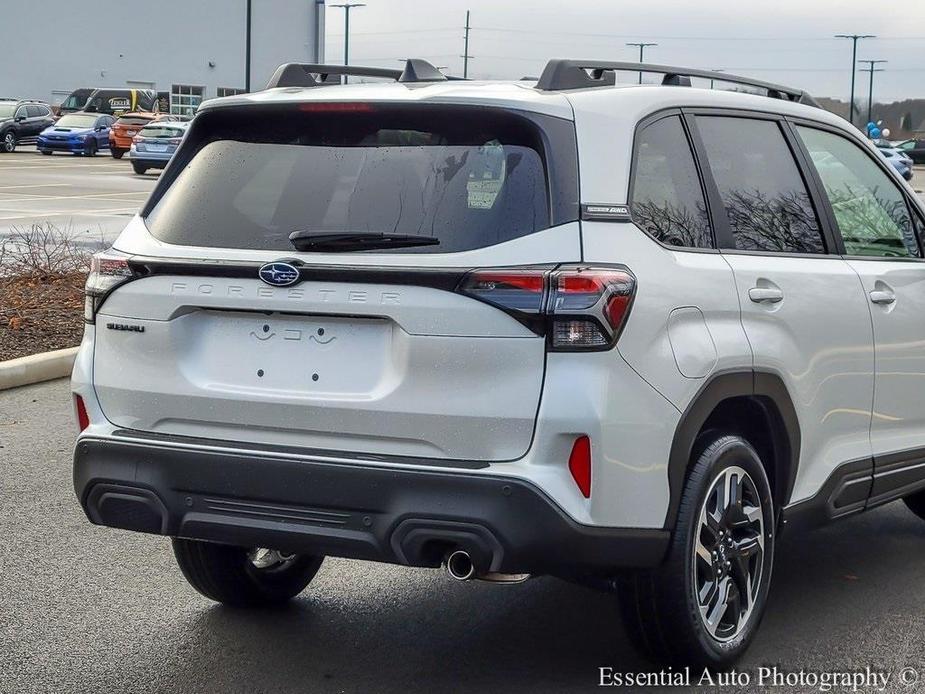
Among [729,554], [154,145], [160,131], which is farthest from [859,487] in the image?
[160,131]

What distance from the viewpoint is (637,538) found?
402 centimetres

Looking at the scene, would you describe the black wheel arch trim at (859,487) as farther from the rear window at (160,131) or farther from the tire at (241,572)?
the rear window at (160,131)

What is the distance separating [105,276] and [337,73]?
1.35m

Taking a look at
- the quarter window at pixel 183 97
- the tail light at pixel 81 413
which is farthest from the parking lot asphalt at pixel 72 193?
the quarter window at pixel 183 97

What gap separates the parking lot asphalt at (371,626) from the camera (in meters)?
4.53

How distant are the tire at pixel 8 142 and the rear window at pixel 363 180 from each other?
154 ft

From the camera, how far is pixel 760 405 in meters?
4.61

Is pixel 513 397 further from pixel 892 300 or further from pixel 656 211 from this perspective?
pixel 892 300

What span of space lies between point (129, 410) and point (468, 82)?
1.43 meters

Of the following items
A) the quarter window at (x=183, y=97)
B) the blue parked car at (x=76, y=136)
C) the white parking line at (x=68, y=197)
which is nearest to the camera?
the white parking line at (x=68, y=197)

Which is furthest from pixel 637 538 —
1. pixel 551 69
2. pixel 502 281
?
pixel 551 69

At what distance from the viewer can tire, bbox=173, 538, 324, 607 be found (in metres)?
5.04

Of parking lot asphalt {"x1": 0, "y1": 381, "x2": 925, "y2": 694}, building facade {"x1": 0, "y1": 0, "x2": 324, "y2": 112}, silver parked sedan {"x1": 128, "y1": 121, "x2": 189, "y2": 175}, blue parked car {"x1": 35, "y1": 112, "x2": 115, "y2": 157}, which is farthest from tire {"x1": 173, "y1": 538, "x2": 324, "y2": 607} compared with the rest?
building facade {"x1": 0, "y1": 0, "x2": 324, "y2": 112}

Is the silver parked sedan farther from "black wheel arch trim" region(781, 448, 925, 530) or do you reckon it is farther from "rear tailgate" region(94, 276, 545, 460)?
"rear tailgate" region(94, 276, 545, 460)
